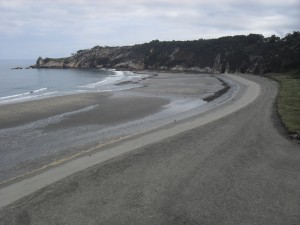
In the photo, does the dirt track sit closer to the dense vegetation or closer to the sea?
the sea

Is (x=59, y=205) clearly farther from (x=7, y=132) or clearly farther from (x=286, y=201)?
(x=7, y=132)

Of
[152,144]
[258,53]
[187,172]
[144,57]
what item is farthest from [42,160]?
[144,57]

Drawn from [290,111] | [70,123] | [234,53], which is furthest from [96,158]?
[234,53]

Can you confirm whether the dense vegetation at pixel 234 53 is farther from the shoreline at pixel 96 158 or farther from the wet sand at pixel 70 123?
the shoreline at pixel 96 158

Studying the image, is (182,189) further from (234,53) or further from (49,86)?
(234,53)

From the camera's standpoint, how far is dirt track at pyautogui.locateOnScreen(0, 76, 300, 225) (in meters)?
12.8

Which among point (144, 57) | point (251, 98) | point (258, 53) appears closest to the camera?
point (251, 98)

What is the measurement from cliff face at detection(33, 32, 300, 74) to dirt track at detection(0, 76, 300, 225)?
68777mm

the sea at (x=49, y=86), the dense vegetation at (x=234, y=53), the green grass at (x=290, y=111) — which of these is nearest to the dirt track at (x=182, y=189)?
the green grass at (x=290, y=111)

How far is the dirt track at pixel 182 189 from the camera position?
1276cm

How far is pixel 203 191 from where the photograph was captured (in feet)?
48.6

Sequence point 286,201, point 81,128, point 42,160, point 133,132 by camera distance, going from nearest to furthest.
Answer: point 286,201 < point 42,160 < point 133,132 < point 81,128

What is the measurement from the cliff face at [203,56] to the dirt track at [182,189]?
226 ft

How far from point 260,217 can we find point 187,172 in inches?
184
